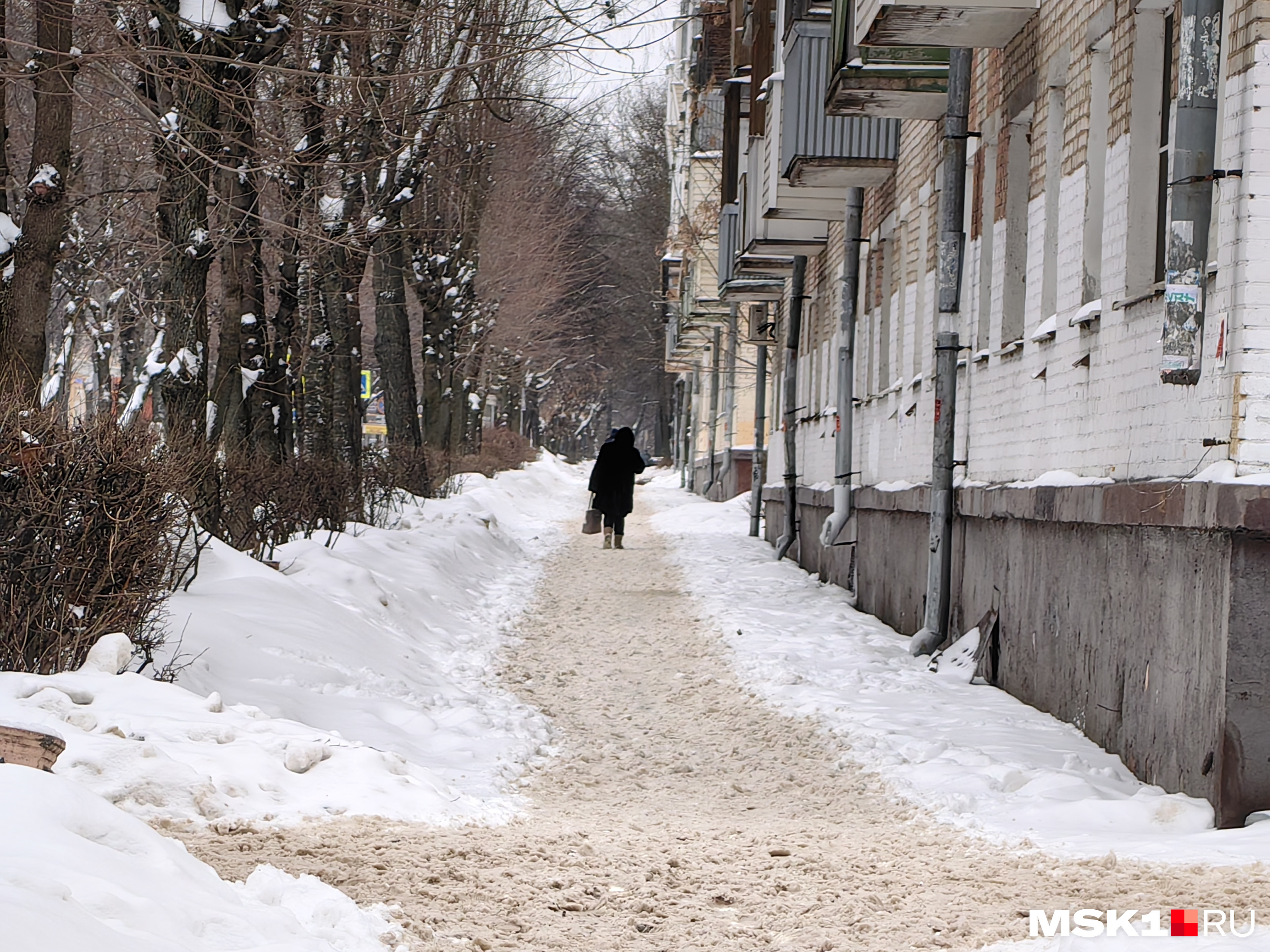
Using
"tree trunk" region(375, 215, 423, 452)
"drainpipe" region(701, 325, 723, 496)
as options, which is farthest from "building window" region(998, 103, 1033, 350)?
"drainpipe" region(701, 325, 723, 496)

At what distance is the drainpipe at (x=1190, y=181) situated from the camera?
20.0 feet

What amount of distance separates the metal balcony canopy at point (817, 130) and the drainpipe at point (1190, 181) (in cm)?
766

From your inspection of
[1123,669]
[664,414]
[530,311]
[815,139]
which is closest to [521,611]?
[815,139]

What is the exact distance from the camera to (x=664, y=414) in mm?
67062

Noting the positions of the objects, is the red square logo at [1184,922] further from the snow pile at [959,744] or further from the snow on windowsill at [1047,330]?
the snow on windowsill at [1047,330]

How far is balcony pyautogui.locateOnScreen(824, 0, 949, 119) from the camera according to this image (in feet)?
37.4

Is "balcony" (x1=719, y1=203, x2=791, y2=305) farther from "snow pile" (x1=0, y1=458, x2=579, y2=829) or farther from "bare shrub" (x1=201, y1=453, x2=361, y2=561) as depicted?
"snow pile" (x1=0, y1=458, x2=579, y2=829)

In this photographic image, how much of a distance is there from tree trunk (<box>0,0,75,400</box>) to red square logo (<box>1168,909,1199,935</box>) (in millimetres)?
8260

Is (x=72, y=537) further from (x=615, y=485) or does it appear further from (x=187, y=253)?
(x=615, y=485)

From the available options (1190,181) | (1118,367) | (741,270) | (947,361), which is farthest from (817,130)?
(1190,181)

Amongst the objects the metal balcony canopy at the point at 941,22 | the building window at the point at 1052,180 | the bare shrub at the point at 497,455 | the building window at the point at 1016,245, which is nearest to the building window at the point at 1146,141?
the building window at the point at 1052,180

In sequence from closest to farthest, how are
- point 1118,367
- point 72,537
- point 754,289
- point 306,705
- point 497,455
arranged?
1. point 72,537
2. point 1118,367
3. point 306,705
4. point 754,289
5. point 497,455

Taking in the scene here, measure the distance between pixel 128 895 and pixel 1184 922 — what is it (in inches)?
110

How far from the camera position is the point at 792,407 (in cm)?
2066
